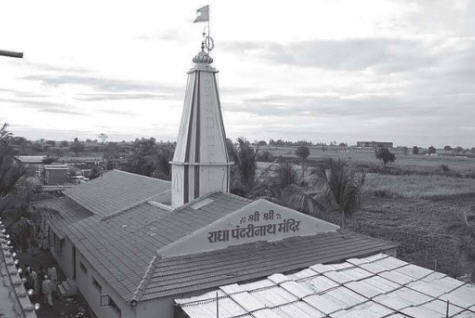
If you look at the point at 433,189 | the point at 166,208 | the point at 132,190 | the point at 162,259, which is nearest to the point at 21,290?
the point at 162,259

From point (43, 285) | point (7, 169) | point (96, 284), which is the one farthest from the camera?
point (7, 169)

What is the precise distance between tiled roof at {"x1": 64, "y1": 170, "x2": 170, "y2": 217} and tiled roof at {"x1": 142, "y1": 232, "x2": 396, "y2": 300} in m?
7.45

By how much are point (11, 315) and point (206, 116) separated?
33.2 ft

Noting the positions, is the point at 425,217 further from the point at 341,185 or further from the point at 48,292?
the point at 48,292

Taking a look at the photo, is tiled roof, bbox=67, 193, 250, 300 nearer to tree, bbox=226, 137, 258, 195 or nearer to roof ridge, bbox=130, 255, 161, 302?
roof ridge, bbox=130, 255, 161, 302

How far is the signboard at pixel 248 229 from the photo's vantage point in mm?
11703

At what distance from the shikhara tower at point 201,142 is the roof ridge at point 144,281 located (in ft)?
15.8

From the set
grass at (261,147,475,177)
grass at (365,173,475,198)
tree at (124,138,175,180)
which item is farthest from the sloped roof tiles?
grass at (365,173,475,198)

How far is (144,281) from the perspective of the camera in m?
10.0

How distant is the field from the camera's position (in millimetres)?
18466

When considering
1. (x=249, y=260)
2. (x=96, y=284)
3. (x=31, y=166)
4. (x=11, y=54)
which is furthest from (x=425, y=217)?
(x=11, y=54)

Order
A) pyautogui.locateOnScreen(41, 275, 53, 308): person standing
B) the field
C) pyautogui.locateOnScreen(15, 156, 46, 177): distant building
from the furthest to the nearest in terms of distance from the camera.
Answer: pyautogui.locateOnScreen(15, 156, 46, 177): distant building → the field → pyautogui.locateOnScreen(41, 275, 53, 308): person standing

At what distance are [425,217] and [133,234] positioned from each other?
91.2 feet

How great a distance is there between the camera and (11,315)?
7.48m
